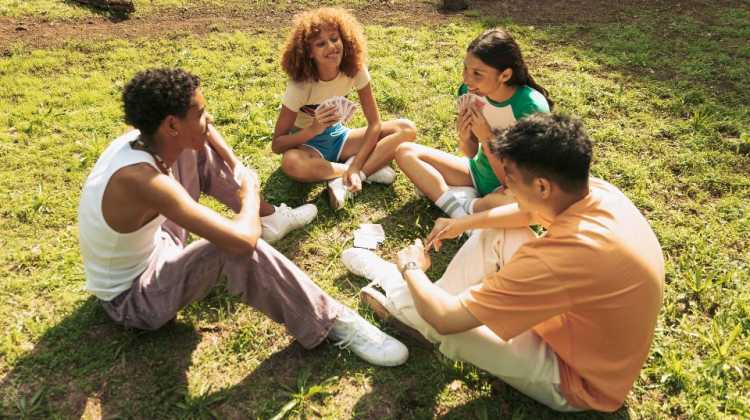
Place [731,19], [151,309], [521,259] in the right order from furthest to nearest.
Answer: [731,19]
[151,309]
[521,259]

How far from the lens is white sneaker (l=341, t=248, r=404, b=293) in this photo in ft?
11.3

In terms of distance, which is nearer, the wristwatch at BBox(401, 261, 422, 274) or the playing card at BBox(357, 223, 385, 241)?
the wristwatch at BBox(401, 261, 422, 274)

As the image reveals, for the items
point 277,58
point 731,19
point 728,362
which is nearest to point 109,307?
point 728,362

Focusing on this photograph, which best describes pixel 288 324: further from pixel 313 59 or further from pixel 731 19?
pixel 731 19

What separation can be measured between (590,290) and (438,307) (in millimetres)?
637

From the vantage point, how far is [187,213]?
2.52 meters

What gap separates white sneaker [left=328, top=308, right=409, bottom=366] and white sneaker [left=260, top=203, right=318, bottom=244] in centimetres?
110

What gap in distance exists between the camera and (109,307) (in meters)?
2.92

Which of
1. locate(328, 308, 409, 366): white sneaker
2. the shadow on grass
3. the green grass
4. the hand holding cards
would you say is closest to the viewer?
locate(328, 308, 409, 366): white sneaker

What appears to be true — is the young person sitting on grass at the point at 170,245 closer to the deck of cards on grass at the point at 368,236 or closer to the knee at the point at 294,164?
the deck of cards on grass at the point at 368,236

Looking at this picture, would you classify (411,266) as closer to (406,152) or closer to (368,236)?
(368,236)

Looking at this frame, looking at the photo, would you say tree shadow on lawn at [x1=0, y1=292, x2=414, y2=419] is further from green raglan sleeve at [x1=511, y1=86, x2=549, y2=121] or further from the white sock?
green raglan sleeve at [x1=511, y1=86, x2=549, y2=121]

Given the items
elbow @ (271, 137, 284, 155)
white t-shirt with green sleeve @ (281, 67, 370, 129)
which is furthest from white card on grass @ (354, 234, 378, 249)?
white t-shirt with green sleeve @ (281, 67, 370, 129)

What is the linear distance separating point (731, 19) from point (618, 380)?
730 cm
